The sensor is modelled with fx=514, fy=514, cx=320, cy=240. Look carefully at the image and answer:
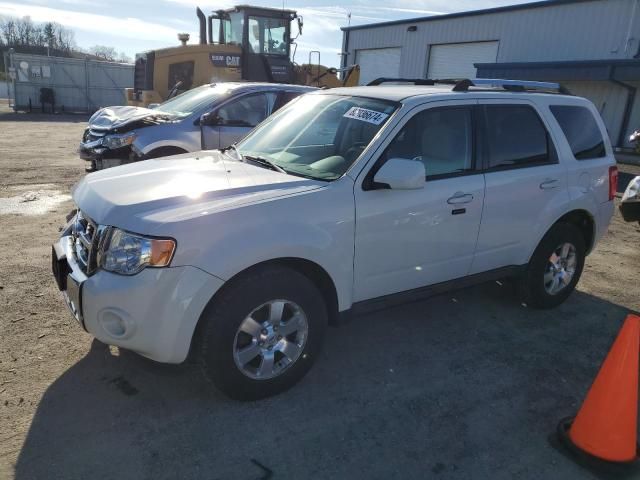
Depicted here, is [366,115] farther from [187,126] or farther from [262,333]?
[187,126]

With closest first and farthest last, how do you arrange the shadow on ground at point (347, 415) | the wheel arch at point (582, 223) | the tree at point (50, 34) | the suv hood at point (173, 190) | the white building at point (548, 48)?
the shadow on ground at point (347, 415) < the suv hood at point (173, 190) < the wheel arch at point (582, 223) < the white building at point (548, 48) < the tree at point (50, 34)

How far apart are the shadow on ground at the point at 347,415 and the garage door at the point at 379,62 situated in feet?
78.4

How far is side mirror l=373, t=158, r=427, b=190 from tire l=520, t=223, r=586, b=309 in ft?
6.01

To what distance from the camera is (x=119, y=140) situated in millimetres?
7273

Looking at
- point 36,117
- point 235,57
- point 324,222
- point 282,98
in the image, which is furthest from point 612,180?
point 36,117

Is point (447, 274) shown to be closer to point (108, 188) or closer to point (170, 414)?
point (170, 414)

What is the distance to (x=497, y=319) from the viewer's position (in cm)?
446

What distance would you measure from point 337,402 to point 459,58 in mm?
22159

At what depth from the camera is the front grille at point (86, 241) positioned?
282 cm

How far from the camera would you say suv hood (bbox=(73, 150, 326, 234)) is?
108 inches

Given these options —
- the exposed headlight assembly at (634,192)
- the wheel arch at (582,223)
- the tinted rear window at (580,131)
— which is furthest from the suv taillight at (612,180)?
the exposed headlight assembly at (634,192)

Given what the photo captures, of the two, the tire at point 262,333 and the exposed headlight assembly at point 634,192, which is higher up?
the exposed headlight assembly at point 634,192

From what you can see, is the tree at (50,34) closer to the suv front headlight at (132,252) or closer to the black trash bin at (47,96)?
the black trash bin at (47,96)

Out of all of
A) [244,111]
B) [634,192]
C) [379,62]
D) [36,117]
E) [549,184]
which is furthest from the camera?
[379,62]
